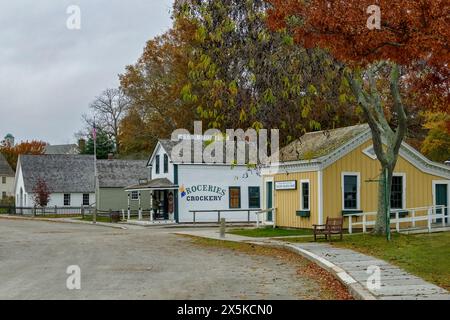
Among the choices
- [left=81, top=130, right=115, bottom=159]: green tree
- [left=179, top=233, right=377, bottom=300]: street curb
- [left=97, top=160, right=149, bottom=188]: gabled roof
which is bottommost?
[left=179, top=233, right=377, bottom=300]: street curb

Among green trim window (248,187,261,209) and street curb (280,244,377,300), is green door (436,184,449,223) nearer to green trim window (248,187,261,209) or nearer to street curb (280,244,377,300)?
street curb (280,244,377,300)

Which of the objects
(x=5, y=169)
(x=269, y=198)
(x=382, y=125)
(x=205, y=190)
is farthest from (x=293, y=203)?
(x=5, y=169)

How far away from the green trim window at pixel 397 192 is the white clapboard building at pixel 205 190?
13.2m

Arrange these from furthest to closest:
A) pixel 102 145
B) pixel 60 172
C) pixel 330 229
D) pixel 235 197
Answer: pixel 102 145 < pixel 60 172 < pixel 235 197 < pixel 330 229

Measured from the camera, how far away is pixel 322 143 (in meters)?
32.6

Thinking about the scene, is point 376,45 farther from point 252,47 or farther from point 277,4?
point 252,47

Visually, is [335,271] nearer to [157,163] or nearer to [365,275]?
[365,275]

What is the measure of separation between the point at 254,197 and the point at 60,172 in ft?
101

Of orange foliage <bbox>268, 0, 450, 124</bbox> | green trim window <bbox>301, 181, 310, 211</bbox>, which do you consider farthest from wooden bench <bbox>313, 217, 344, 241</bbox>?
orange foliage <bbox>268, 0, 450, 124</bbox>

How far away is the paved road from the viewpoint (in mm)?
12586

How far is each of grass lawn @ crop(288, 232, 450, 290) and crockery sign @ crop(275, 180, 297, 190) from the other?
6.16 m

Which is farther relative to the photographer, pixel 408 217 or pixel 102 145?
pixel 102 145

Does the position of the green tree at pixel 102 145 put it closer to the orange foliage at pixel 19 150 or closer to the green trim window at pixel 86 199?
the green trim window at pixel 86 199

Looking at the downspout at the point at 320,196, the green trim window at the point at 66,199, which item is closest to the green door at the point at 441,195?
the downspout at the point at 320,196
